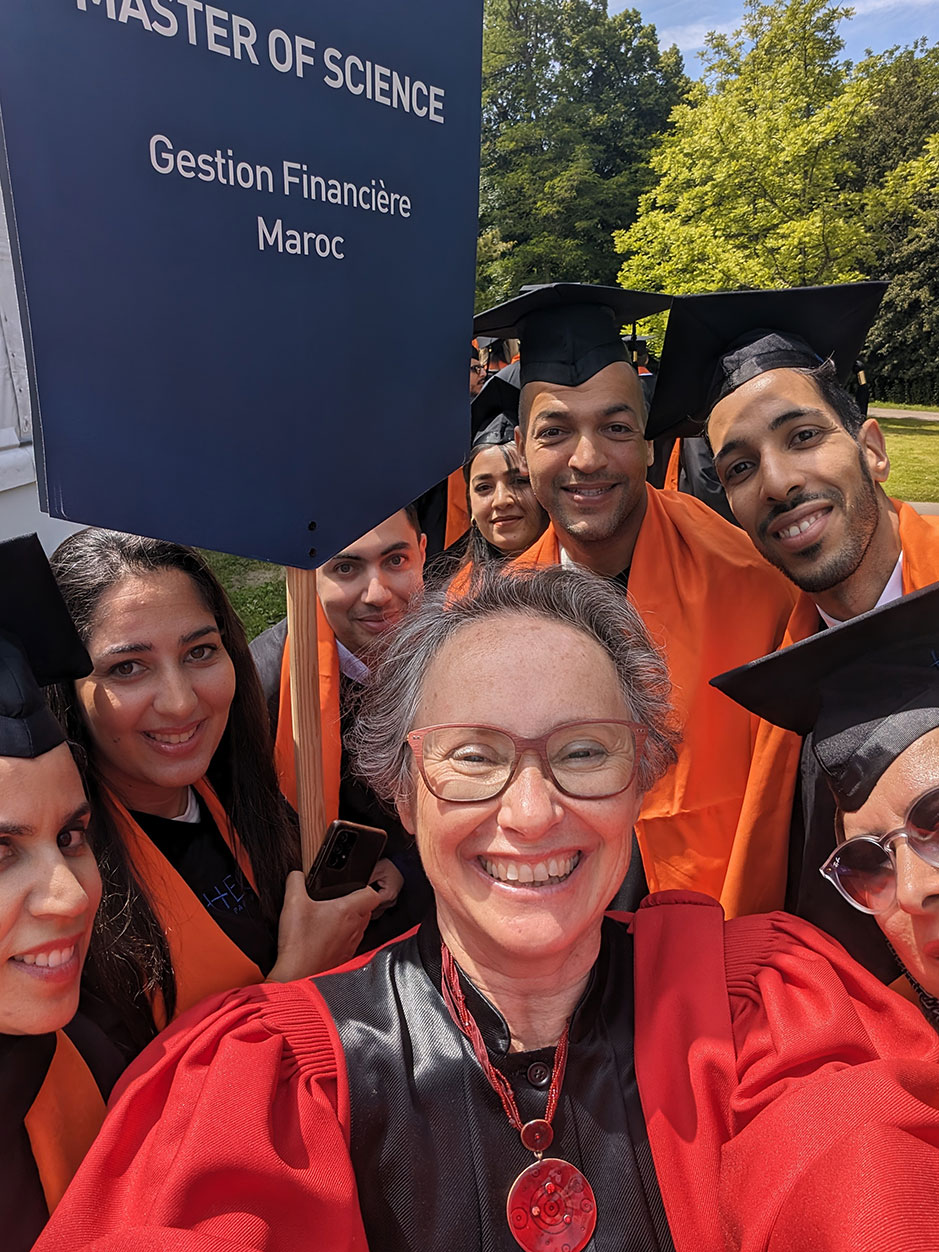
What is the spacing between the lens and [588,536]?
317cm

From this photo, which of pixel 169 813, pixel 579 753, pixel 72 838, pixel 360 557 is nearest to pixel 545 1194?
pixel 579 753

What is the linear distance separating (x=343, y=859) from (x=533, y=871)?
0.63 metres

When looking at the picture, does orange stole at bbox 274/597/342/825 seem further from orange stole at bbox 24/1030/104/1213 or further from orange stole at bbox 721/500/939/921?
orange stole at bbox 721/500/939/921

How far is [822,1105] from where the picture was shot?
1.37 metres

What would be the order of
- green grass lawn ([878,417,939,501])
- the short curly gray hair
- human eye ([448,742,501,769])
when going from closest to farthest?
human eye ([448,742,501,769]) < the short curly gray hair < green grass lawn ([878,417,939,501])

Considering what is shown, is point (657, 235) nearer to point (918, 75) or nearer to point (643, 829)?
point (643, 829)

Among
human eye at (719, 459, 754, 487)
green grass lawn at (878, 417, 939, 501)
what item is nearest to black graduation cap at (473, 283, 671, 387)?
human eye at (719, 459, 754, 487)

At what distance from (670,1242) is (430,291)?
179 centimetres

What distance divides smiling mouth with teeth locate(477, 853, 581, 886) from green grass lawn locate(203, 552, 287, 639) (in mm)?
6575

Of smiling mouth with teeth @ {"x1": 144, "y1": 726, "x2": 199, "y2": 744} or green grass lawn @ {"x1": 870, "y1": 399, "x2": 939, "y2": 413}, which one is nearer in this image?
smiling mouth with teeth @ {"x1": 144, "y1": 726, "x2": 199, "y2": 744}

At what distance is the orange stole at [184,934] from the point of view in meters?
1.91

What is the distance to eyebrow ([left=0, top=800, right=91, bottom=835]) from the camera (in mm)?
1436

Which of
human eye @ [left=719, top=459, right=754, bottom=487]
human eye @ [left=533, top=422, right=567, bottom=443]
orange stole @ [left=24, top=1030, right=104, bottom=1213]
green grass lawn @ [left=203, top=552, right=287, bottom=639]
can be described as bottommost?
green grass lawn @ [left=203, top=552, right=287, bottom=639]

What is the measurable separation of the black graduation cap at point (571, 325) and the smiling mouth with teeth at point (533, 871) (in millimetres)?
2094
